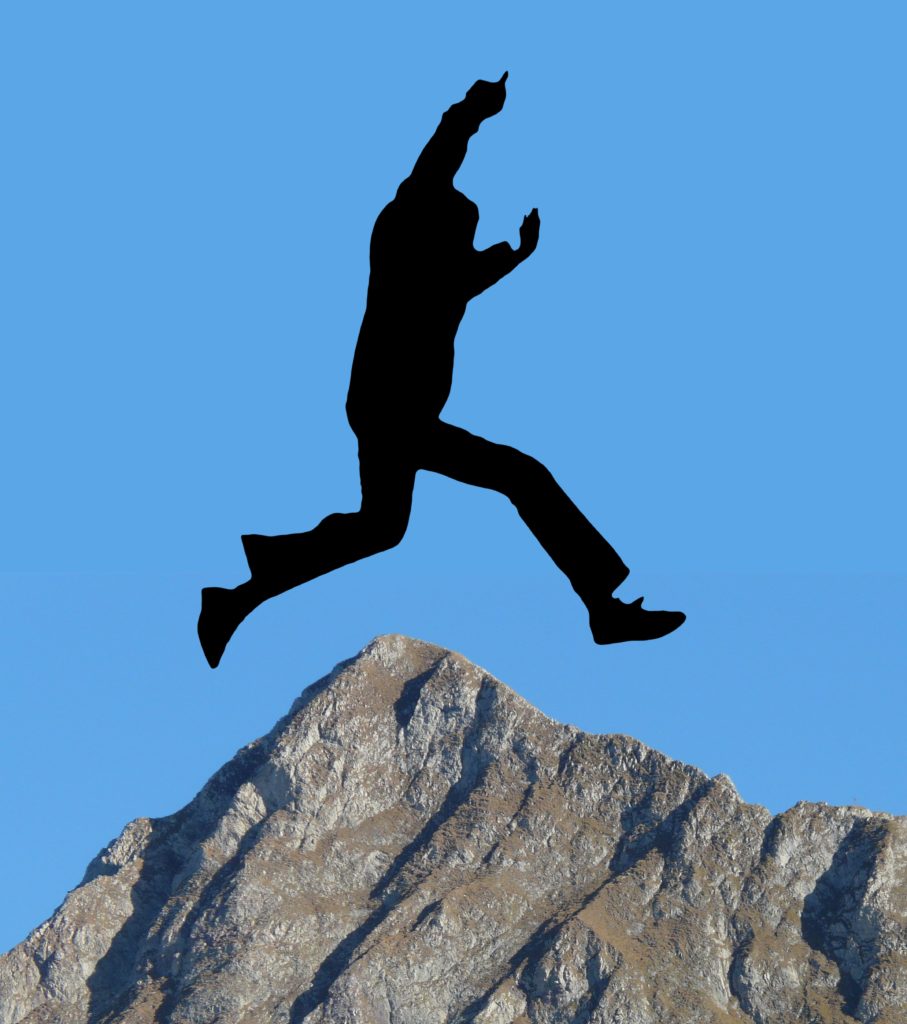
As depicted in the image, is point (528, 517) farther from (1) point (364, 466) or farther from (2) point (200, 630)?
(2) point (200, 630)

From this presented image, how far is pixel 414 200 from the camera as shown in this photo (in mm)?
11297

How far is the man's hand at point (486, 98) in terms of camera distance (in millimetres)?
11117

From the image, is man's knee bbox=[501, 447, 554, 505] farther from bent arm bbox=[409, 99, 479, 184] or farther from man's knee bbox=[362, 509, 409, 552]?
bent arm bbox=[409, 99, 479, 184]

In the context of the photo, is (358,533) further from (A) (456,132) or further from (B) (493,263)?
(A) (456,132)

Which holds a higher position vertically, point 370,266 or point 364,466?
point 370,266

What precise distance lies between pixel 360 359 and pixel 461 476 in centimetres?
90

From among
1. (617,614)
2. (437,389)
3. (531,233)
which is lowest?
(617,614)

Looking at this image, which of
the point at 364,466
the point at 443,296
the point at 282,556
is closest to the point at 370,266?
the point at 443,296

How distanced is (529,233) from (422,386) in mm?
1076

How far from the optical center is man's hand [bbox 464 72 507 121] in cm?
1112

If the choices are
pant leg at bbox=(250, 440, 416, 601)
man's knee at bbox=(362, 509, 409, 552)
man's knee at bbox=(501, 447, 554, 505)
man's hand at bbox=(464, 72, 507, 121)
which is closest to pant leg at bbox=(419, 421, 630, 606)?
man's knee at bbox=(501, 447, 554, 505)

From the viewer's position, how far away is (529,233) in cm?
1155

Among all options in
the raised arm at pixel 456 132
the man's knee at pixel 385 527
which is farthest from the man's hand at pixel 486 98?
the man's knee at pixel 385 527

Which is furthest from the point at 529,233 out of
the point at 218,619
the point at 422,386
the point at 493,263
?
the point at 218,619
